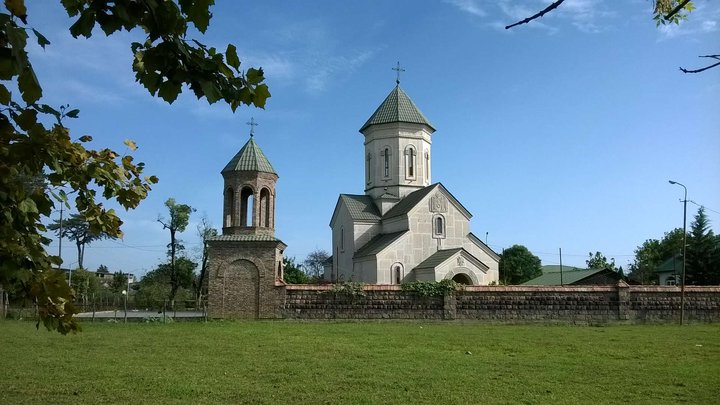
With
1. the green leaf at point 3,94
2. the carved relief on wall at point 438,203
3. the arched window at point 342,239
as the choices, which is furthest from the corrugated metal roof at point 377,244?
the green leaf at point 3,94

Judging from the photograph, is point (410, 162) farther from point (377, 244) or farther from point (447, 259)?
point (447, 259)

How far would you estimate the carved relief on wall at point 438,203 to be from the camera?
31.5 meters

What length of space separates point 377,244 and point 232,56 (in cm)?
2902

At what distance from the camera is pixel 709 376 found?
929 cm

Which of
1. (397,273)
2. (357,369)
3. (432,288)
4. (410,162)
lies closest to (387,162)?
(410,162)

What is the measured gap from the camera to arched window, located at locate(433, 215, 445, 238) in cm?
3141

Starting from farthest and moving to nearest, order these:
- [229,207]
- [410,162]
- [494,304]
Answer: [410,162]
[229,207]
[494,304]

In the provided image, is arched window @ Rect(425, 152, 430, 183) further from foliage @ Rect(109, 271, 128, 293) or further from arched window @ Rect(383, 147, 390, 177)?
foliage @ Rect(109, 271, 128, 293)

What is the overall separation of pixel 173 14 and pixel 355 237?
30.8 metres

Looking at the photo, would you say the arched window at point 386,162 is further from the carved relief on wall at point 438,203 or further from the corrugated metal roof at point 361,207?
the carved relief on wall at point 438,203

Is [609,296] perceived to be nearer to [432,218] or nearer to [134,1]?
[432,218]

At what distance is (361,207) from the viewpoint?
34.0m

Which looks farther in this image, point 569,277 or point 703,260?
point 569,277

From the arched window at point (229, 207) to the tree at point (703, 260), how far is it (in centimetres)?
3209
